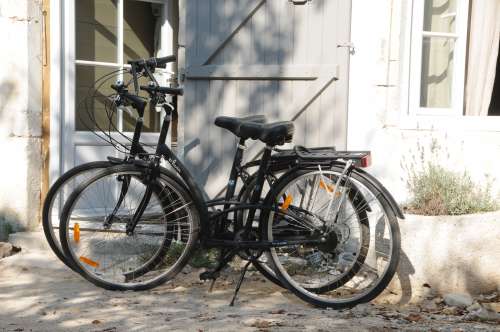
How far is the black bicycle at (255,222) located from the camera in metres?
3.74

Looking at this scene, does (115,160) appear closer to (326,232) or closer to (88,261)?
(88,261)

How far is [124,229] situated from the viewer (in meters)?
4.00

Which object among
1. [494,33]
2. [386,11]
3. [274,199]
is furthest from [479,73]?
[274,199]

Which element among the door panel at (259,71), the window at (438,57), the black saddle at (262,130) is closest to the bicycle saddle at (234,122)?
the black saddle at (262,130)

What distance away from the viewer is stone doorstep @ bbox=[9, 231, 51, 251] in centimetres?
495

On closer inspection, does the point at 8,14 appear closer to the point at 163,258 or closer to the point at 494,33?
the point at 163,258

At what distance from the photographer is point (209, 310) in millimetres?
3701

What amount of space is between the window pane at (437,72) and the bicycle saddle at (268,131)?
1.94 metres

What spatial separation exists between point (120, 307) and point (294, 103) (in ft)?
6.84

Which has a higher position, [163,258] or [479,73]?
[479,73]

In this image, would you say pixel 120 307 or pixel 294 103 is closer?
pixel 120 307

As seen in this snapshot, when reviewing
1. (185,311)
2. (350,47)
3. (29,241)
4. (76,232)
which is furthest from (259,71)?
(29,241)

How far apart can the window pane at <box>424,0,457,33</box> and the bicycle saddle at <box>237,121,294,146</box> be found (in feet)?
6.84

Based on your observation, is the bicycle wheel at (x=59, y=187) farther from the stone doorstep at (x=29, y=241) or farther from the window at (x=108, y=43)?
the window at (x=108, y=43)
